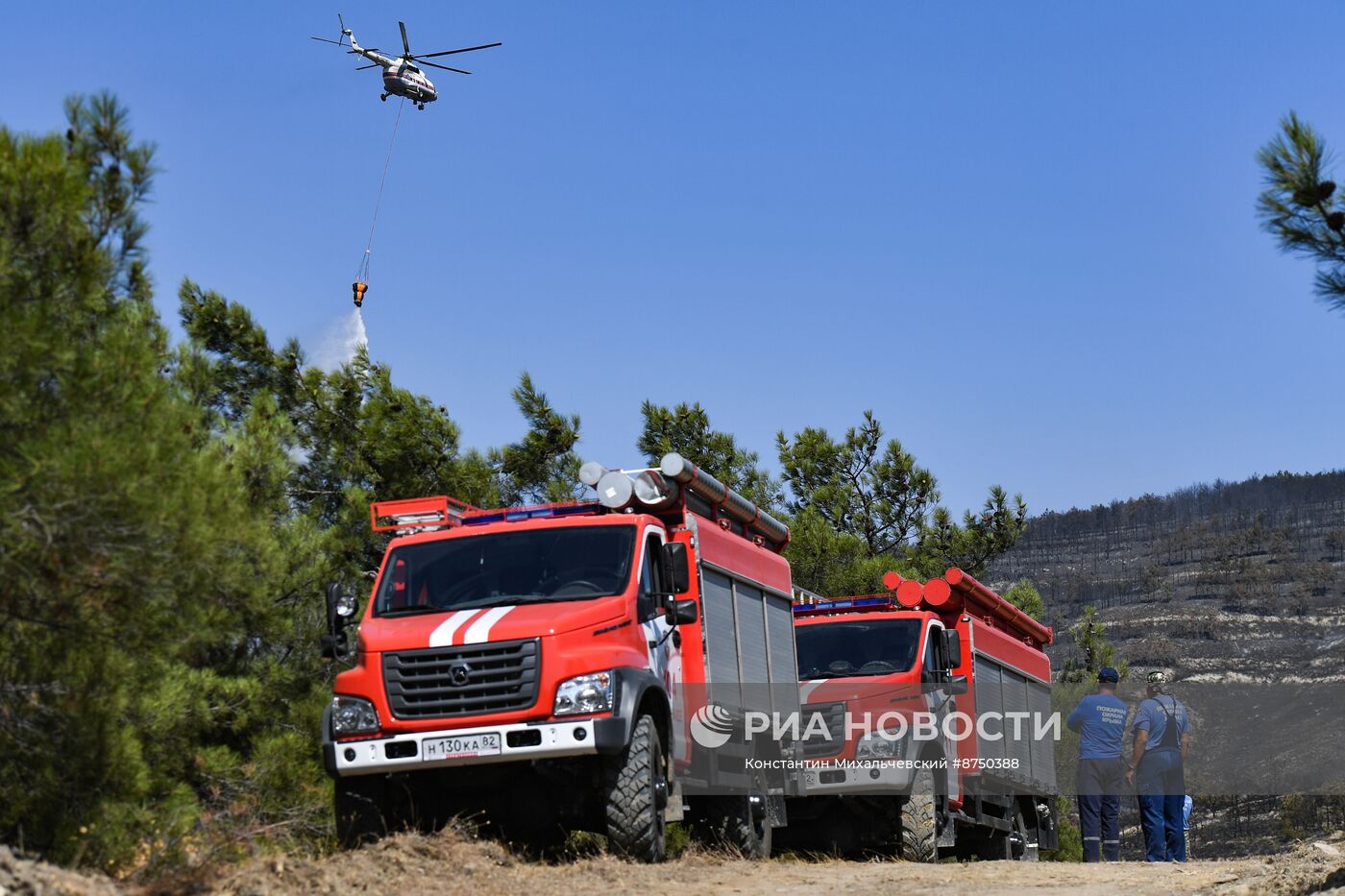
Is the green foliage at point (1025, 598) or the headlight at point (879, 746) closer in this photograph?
the headlight at point (879, 746)

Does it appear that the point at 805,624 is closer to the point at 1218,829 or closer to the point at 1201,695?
the point at 1218,829

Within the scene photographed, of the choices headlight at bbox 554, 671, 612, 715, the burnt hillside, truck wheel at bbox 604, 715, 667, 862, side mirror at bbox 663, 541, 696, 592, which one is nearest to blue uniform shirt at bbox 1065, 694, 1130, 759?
side mirror at bbox 663, 541, 696, 592

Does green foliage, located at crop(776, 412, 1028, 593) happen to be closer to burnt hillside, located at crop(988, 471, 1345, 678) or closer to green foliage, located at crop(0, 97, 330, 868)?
green foliage, located at crop(0, 97, 330, 868)

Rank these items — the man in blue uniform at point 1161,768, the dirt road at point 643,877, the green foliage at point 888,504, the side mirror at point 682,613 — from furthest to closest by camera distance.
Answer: the green foliage at point 888,504, the man in blue uniform at point 1161,768, the side mirror at point 682,613, the dirt road at point 643,877

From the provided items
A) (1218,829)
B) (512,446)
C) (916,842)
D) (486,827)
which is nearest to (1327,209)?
(486,827)

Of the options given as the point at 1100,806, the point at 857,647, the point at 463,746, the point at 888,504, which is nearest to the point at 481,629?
the point at 463,746

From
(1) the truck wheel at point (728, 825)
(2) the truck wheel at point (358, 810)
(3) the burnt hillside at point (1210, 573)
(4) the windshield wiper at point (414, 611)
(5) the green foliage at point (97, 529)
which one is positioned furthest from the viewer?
(3) the burnt hillside at point (1210, 573)

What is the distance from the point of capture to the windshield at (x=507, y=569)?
1159cm

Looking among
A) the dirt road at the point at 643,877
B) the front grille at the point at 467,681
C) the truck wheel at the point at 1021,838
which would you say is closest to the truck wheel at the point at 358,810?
the front grille at the point at 467,681

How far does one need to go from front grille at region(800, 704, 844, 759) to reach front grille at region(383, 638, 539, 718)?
17.9 ft

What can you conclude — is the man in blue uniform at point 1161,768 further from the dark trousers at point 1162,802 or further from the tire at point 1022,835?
the tire at point 1022,835

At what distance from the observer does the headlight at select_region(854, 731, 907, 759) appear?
1538 centimetres

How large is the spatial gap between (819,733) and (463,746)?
5.85m

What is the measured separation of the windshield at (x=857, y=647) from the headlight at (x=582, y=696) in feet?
19.0
